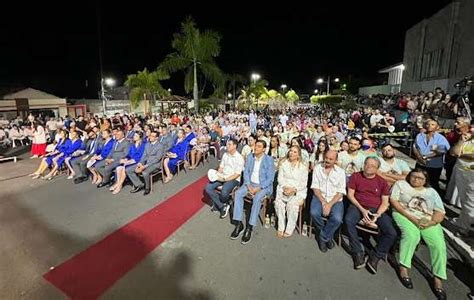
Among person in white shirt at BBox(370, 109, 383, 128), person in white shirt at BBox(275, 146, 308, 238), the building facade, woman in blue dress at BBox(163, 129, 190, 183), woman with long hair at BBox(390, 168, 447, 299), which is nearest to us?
woman with long hair at BBox(390, 168, 447, 299)

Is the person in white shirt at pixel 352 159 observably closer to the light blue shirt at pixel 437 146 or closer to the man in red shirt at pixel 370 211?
the man in red shirt at pixel 370 211

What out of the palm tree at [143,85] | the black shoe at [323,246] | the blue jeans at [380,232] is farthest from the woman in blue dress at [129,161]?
the palm tree at [143,85]

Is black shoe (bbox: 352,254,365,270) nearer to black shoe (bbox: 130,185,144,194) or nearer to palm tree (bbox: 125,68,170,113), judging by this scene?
black shoe (bbox: 130,185,144,194)

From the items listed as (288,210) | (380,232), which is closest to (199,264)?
(288,210)

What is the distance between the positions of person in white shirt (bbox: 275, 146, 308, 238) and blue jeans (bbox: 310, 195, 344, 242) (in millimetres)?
300

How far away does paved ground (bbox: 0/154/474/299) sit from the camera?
10.1 feet

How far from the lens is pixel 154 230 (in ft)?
14.8

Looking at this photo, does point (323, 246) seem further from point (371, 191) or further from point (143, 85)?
point (143, 85)

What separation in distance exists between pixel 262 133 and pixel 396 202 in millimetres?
4783

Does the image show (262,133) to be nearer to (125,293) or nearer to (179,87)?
(125,293)

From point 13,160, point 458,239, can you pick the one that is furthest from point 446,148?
point 13,160

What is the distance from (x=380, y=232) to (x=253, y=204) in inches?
71.3

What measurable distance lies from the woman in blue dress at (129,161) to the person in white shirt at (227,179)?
2325mm

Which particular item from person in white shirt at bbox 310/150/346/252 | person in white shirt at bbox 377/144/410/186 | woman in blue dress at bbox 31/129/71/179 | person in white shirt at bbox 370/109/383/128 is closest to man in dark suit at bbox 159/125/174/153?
woman in blue dress at bbox 31/129/71/179
